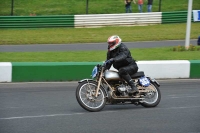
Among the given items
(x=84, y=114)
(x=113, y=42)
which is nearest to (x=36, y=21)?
(x=113, y=42)

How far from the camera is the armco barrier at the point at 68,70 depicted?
48.8 feet

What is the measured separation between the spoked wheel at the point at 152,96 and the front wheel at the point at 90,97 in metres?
1.00

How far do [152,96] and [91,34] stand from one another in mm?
18737

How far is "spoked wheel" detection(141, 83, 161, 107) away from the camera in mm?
11172

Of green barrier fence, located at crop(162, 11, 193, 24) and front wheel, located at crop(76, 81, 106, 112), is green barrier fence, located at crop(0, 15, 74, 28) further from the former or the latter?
front wheel, located at crop(76, 81, 106, 112)

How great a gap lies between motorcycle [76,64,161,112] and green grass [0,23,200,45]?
55.0 feet

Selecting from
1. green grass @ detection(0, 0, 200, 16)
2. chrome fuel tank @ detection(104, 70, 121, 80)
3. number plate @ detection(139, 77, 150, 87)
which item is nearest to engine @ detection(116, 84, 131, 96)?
chrome fuel tank @ detection(104, 70, 121, 80)

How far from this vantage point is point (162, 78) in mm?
15688

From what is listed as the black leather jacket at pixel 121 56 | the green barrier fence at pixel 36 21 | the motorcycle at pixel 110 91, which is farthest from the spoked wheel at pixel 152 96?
the green barrier fence at pixel 36 21

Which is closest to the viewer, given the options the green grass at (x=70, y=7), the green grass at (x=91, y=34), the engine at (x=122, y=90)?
the engine at (x=122, y=90)

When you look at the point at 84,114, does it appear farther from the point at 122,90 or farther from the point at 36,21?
the point at 36,21

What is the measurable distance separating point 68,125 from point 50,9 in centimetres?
2681

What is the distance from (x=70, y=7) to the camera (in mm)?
36031

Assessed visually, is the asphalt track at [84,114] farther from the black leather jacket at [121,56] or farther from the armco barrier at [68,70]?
the armco barrier at [68,70]
